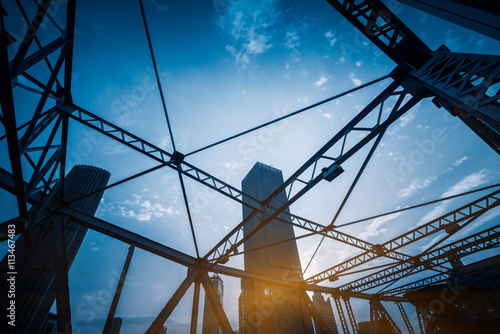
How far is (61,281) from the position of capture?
255 inches

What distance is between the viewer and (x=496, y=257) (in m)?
16.4

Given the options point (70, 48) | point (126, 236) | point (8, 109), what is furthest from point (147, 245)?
point (70, 48)

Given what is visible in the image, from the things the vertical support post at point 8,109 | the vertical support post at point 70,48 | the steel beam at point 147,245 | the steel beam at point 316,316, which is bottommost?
the steel beam at point 316,316

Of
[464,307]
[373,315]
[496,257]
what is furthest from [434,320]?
[496,257]

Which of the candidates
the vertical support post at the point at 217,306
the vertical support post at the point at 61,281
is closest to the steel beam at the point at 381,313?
the vertical support post at the point at 217,306

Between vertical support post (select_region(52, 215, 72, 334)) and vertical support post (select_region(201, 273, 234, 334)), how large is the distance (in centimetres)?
512

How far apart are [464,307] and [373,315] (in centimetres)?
747

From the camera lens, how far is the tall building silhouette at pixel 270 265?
10796mm

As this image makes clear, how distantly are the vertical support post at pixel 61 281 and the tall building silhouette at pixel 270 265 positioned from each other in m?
7.10

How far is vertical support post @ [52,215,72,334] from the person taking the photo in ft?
19.9

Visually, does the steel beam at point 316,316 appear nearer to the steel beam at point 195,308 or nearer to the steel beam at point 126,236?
the steel beam at point 195,308

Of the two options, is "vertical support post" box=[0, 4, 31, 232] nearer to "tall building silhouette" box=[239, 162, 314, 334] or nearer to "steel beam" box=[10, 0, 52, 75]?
"steel beam" box=[10, 0, 52, 75]

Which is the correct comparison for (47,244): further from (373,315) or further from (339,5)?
(339,5)

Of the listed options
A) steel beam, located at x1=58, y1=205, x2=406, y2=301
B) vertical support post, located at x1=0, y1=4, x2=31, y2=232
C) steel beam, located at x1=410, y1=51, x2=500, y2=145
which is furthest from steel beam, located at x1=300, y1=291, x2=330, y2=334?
vertical support post, located at x1=0, y1=4, x2=31, y2=232
